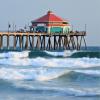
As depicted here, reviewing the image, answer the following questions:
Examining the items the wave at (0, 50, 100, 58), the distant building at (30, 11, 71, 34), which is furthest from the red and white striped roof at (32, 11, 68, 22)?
the wave at (0, 50, 100, 58)

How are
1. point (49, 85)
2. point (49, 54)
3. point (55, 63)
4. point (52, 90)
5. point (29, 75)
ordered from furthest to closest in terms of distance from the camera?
point (49, 54) < point (55, 63) < point (29, 75) < point (49, 85) < point (52, 90)

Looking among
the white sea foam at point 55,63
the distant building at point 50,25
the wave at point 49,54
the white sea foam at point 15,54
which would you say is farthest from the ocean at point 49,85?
the distant building at point 50,25

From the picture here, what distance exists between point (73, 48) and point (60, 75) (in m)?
38.1

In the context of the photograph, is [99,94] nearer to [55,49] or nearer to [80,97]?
[80,97]

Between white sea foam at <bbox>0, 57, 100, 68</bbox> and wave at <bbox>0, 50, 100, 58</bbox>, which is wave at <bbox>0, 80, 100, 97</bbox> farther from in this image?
wave at <bbox>0, 50, 100, 58</bbox>

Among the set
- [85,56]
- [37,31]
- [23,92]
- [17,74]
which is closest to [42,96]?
[23,92]

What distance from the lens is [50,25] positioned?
68.4 metres

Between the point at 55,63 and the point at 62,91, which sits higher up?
the point at 62,91

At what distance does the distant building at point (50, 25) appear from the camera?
67.7 meters

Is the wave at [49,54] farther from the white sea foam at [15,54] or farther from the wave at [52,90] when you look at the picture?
the wave at [52,90]

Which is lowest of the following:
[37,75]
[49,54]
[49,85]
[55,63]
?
[49,54]

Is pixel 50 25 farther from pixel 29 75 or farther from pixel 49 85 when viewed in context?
Result: pixel 49 85

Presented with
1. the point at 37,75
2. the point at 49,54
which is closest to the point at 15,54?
the point at 49,54

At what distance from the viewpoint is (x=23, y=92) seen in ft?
74.2
